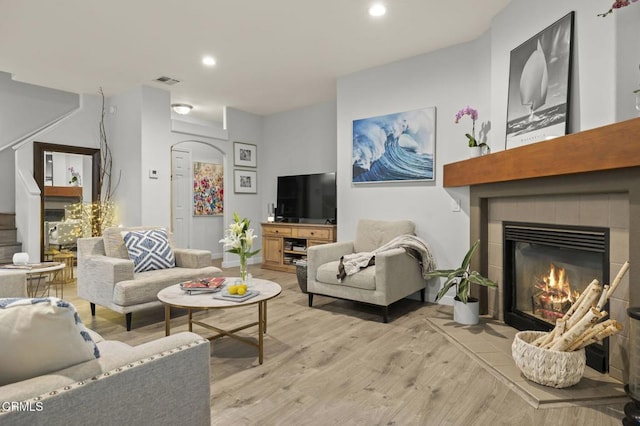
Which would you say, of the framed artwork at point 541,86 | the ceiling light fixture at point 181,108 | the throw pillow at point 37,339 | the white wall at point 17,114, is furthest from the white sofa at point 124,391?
the white wall at point 17,114

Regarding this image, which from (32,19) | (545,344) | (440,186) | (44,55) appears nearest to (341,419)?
(545,344)

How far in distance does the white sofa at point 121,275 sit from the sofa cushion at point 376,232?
158cm

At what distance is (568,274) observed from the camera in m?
2.56

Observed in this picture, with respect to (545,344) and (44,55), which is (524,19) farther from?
(44,55)

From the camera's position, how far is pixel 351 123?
176 inches

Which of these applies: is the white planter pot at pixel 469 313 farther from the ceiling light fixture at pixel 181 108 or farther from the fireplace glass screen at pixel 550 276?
the ceiling light fixture at pixel 181 108

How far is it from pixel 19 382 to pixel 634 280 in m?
2.57

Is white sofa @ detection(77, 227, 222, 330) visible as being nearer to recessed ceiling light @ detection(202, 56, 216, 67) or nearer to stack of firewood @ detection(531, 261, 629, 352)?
recessed ceiling light @ detection(202, 56, 216, 67)

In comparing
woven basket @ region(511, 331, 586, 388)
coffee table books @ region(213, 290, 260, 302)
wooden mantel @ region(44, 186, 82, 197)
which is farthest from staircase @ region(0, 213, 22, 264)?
woven basket @ region(511, 331, 586, 388)

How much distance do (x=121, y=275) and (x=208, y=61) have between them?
8.21ft

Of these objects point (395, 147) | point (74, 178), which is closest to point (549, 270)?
point (395, 147)

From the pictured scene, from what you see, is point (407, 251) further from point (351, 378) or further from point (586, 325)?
point (586, 325)

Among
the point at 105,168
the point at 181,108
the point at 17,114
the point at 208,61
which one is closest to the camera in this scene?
the point at 208,61

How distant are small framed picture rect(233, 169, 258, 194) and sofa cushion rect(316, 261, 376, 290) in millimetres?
3039
